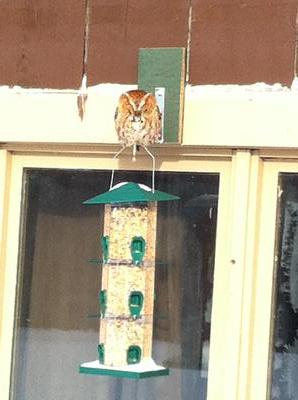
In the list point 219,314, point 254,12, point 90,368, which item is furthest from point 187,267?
point 254,12

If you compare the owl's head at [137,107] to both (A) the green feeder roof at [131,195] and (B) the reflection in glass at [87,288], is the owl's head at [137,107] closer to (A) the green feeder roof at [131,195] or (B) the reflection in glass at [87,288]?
(A) the green feeder roof at [131,195]

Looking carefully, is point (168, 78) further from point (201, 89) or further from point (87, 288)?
point (87, 288)

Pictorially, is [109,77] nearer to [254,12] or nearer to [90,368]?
[254,12]

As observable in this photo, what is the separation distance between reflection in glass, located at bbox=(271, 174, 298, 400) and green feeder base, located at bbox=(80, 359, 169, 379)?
1.46ft

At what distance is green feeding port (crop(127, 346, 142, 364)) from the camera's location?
13.1ft

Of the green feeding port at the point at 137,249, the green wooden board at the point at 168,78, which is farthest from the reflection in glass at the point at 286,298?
the green feeding port at the point at 137,249

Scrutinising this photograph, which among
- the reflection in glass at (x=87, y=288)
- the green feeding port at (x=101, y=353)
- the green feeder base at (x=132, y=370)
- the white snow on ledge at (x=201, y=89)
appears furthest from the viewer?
the reflection in glass at (x=87, y=288)

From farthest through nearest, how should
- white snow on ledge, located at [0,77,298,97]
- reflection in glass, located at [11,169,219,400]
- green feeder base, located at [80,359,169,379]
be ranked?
reflection in glass, located at [11,169,219,400] < white snow on ledge, located at [0,77,298,97] < green feeder base, located at [80,359,169,379]

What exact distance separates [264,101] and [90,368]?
1.10 m

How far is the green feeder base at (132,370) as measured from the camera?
13.0 ft

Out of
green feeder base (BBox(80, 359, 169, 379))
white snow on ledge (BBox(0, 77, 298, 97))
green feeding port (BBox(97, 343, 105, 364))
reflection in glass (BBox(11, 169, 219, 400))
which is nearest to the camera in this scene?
green feeder base (BBox(80, 359, 169, 379))

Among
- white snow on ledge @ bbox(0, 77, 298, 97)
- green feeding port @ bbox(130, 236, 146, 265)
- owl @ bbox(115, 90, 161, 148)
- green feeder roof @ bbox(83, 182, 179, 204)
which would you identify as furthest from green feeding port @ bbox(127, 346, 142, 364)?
white snow on ledge @ bbox(0, 77, 298, 97)

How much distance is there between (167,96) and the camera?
429 centimetres

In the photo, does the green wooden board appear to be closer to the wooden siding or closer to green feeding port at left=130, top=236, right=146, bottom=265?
the wooden siding
